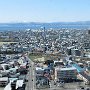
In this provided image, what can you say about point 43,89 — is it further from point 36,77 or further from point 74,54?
point 74,54

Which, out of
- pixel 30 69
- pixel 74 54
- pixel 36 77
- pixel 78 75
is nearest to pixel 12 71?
pixel 30 69

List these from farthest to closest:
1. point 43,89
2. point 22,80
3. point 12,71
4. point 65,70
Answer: point 12,71 < point 65,70 < point 22,80 < point 43,89

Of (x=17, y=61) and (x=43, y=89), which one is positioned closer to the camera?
(x=43, y=89)

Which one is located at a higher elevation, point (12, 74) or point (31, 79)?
point (31, 79)

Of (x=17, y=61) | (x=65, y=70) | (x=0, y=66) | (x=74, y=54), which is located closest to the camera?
(x=65, y=70)

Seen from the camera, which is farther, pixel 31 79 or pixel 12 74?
pixel 12 74

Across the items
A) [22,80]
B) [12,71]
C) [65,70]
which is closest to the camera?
Result: [22,80]

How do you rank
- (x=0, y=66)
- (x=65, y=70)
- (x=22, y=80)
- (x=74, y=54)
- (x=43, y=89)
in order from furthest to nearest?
(x=74, y=54)
(x=0, y=66)
(x=65, y=70)
(x=22, y=80)
(x=43, y=89)

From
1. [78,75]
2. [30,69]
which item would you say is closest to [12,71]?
[30,69]

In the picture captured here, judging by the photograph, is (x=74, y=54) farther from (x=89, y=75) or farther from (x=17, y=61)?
(x=89, y=75)
